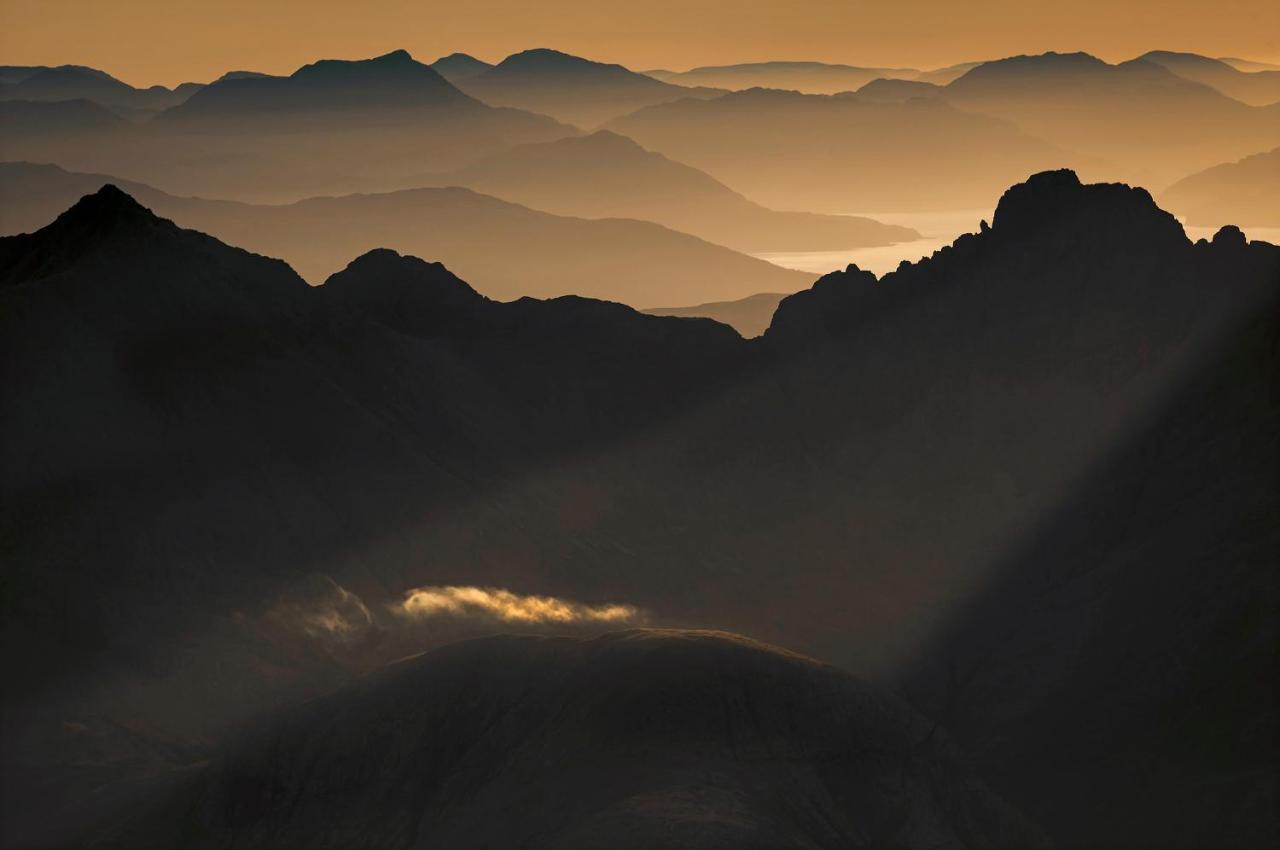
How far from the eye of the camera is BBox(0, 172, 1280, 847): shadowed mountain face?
3661 inches

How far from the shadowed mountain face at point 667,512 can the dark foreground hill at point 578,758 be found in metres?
0.29

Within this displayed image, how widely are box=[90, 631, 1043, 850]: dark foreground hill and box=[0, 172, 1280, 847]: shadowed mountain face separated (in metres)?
0.29

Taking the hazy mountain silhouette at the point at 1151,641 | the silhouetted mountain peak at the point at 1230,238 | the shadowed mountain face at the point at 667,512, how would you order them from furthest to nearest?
A: the silhouetted mountain peak at the point at 1230,238 → the hazy mountain silhouette at the point at 1151,641 → the shadowed mountain face at the point at 667,512

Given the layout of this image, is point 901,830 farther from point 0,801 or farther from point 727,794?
point 0,801

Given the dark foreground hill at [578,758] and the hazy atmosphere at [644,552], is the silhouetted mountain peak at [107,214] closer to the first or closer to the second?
the hazy atmosphere at [644,552]

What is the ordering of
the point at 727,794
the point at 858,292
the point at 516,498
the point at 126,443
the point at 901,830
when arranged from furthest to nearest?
the point at 858,292, the point at 516,498, the point at 126,443, the point at 901,830, the point at 727,794

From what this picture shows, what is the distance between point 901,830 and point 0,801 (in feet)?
190

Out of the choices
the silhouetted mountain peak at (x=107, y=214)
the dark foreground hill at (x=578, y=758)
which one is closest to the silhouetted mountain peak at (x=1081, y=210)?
the silhouetted mountain peak at (x=107, y=214)

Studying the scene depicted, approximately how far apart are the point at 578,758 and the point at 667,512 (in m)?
92.5

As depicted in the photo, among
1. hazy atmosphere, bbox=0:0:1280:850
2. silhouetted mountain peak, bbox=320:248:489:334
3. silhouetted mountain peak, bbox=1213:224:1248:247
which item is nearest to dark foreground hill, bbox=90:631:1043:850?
hazy atmosphere, bbox=0:0:1280:850

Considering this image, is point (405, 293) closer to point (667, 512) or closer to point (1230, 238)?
point (667, 512)

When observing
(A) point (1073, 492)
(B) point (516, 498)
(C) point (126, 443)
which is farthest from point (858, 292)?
(C) point (126, 443)

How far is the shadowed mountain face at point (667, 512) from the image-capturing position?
305ft

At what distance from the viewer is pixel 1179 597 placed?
121312mm
